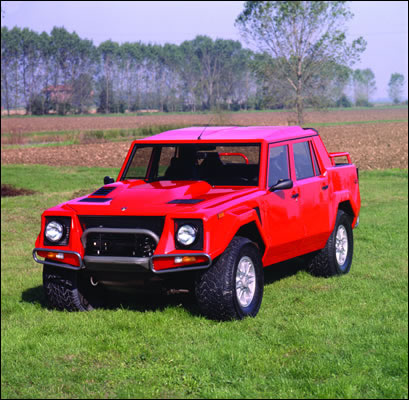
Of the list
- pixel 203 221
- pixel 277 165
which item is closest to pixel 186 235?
pixel 203 221

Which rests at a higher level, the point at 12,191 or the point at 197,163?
the point at 197,163

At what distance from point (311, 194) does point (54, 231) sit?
3.11 meters

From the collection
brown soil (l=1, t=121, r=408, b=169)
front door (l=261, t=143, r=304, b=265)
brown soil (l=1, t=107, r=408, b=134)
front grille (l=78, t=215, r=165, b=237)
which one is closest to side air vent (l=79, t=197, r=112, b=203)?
front grille (l=78, t=215, r=165, b=237)

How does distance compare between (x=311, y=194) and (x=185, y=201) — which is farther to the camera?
(x=311, y=194)

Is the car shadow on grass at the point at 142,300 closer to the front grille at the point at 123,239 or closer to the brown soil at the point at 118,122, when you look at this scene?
the front grille at the point at 123,239

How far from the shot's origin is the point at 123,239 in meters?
6.61

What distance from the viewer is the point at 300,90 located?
62969 mm

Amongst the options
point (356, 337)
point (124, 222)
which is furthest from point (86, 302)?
point (356, 337)

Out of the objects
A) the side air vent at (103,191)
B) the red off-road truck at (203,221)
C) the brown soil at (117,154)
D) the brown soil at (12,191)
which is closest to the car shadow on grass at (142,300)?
the red off-road truck at (203,221)

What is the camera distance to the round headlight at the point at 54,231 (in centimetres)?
683

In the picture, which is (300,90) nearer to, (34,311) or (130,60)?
(34,311)

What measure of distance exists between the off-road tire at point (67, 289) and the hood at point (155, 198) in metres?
0.73

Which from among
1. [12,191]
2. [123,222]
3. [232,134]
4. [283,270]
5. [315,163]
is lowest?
[12,191]

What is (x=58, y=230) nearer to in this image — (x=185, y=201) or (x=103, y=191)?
(x=103, y=191)
